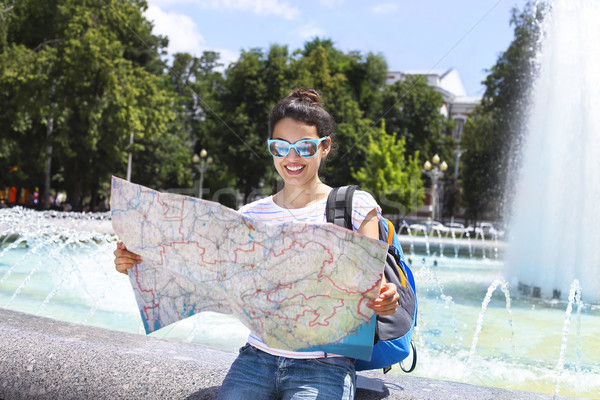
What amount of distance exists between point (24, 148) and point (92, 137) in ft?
17.2

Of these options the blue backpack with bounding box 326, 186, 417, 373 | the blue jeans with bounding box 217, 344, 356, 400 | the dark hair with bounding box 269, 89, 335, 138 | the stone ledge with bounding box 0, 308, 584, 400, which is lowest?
the stone ledge with bounding box 0, 308, 584, 400

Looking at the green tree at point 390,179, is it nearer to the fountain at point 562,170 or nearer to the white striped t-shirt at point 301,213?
the fountain at point 562,170

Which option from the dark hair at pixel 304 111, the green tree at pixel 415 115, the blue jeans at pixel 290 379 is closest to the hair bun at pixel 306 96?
the dark hair at pixel 304 111

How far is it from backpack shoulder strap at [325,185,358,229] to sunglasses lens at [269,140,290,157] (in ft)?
0.82

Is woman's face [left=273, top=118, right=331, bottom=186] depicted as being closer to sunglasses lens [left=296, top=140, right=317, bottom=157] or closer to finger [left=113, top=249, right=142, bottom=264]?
sunglasses lens [left=296, top=140, right=317, bottom=157]

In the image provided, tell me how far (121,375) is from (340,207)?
1.07 meters

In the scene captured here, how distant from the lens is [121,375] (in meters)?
2.26

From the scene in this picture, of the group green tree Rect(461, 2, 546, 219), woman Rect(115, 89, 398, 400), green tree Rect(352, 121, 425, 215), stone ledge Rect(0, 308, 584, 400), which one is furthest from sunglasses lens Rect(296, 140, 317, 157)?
green tree Rect(352, 121, 425, 215)

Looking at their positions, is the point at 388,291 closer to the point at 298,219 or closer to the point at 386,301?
the point at 386,301

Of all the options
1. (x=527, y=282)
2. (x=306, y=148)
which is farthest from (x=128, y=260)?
(x=527, y=282)

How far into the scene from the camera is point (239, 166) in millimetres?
32938

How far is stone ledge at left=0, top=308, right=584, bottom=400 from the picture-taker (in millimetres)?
2193

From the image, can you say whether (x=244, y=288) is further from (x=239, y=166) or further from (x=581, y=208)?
(x=239, y=166)

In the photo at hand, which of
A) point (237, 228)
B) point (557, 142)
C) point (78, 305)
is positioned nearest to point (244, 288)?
point (237, 228)
